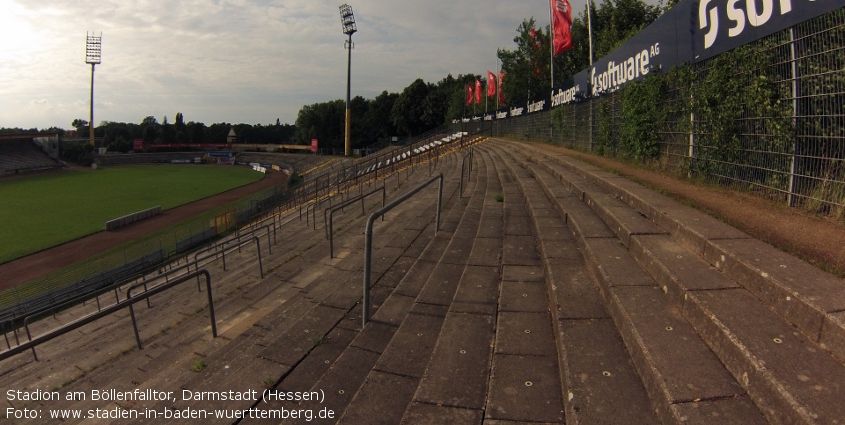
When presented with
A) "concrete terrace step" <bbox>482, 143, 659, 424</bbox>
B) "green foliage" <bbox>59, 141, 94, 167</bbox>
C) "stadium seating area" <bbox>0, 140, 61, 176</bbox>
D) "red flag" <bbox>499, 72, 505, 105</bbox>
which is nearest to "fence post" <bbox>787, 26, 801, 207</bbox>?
"concrete terrace step" <bbox>482, 143, 659, 424</bbox>

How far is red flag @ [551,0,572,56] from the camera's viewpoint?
17.4 m

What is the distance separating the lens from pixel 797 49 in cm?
498

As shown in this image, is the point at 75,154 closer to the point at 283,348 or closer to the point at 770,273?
the point at 283,348

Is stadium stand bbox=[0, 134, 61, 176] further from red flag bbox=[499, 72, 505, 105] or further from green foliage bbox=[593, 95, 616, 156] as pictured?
green foliage bbox=[593, 95, 616, 156]

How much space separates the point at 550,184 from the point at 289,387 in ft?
21.5

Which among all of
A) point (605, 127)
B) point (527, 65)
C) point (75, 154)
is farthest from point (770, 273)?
point (75, 154)

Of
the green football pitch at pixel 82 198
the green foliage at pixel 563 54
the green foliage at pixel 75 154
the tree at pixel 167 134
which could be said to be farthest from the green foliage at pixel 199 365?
the tree at pixel 167 134

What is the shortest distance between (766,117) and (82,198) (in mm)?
46303

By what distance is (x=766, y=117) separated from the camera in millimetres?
5484

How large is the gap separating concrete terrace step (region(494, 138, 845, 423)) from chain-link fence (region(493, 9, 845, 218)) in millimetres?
1914

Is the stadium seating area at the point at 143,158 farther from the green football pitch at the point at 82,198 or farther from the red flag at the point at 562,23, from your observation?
the red flag at the point at 562,23

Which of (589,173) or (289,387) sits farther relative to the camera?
(589,173)

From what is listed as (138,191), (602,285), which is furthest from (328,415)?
(138,191)

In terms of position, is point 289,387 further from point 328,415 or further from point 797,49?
point 797,49
